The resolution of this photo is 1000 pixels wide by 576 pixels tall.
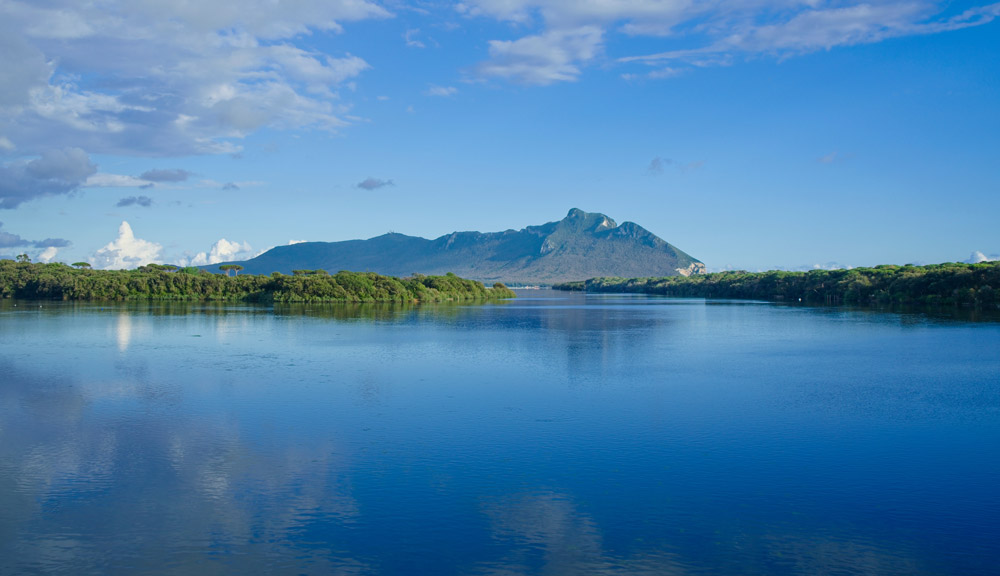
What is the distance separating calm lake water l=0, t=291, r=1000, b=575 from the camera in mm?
10336

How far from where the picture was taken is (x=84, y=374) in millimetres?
27156

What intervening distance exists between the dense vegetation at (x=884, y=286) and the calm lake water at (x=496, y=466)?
54112mm

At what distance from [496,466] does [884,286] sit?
9558 centimetres

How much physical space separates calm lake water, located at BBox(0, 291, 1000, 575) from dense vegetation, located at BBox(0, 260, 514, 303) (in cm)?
6799

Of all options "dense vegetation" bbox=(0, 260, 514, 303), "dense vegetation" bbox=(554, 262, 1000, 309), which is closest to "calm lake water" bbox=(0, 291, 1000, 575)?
"dense vegetation" bbox=(554, 262, 1000, 309)

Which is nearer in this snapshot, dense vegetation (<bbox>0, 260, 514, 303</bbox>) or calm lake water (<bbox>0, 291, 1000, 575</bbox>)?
calm lake water (<bbox>0, 291, 1000, 575</bbox>)

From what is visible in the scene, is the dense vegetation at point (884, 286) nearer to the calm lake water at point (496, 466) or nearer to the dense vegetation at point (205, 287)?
the calm lake water at point (496, 466)

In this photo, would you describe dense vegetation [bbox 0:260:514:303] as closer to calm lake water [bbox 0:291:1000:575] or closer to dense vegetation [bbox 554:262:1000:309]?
dense vegetation [bbox 554:262:1000:309]

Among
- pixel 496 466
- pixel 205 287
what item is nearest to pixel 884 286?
pixel 496 466

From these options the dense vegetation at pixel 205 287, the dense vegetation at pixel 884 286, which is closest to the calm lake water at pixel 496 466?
the dense vegetation at pixel 884 286

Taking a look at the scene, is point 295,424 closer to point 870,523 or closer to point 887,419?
point 870,523

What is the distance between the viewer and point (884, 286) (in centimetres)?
9412

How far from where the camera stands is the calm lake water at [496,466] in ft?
33.9

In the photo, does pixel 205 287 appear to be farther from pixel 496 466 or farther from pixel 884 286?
pixel 496 466
